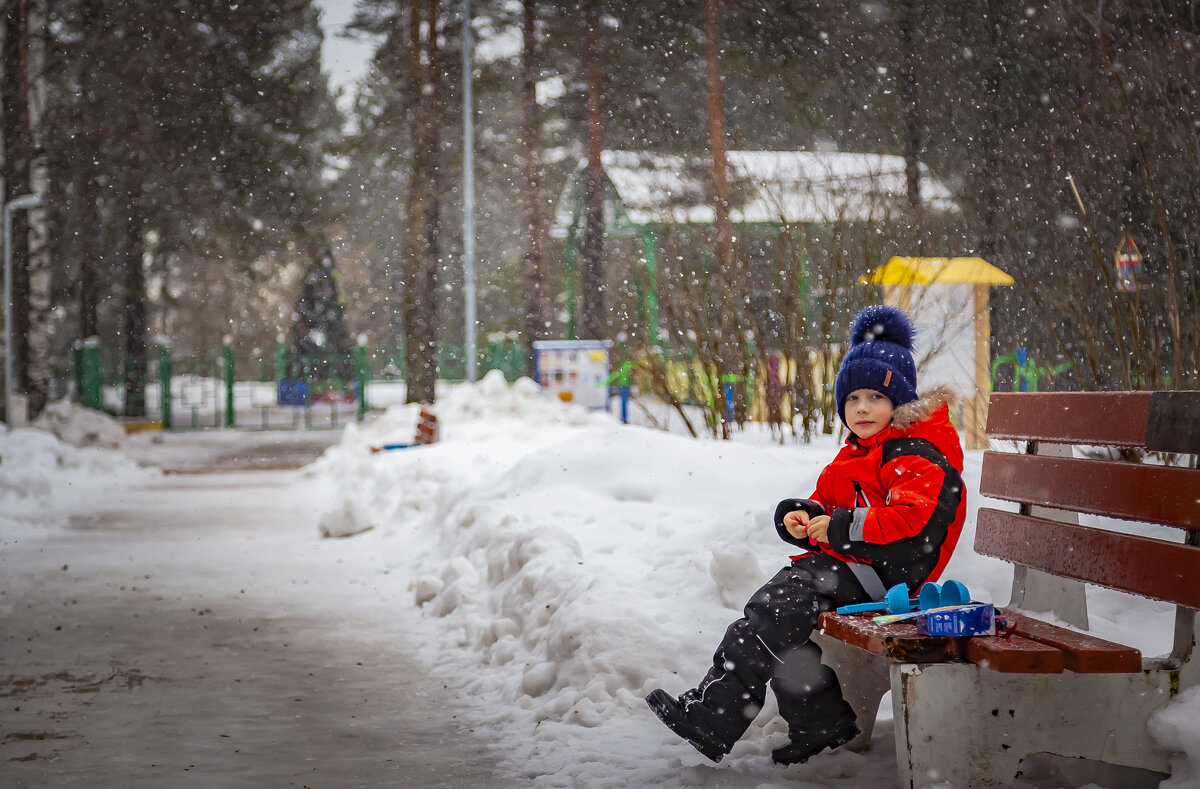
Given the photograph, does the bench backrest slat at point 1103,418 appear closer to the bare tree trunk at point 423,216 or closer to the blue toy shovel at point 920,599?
the blue toy shovel at point 920,599

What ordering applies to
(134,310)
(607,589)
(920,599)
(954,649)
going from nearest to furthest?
1. (954,649)
2. (920,599)
3. (607,589)
4. (134,310)

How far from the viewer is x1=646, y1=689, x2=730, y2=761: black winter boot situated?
3.33 metres

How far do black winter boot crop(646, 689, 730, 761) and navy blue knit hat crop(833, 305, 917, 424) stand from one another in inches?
39.6

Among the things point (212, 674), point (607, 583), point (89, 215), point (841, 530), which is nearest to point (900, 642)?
point (841, 530)

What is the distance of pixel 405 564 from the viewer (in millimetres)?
7789

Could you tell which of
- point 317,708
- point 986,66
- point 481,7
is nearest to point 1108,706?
point 317,708

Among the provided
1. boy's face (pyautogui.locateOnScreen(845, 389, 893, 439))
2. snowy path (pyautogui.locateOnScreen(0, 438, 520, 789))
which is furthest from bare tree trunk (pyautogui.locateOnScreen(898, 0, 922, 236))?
boy's face (pyautogui.locateOnScreen(845, 389, 893, 439))

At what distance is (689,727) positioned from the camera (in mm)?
3340

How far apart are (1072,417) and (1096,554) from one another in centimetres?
49

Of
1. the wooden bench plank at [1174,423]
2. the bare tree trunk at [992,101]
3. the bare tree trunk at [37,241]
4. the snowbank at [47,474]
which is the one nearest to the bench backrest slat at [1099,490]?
the wooden bench plank at [1174,423]

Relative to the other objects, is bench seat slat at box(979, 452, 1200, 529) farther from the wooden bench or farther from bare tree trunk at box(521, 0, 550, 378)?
bare tree trunk at box(521, 0, 550, 378)

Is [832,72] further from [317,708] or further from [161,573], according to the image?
[317,708]

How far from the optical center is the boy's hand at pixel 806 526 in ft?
10.7

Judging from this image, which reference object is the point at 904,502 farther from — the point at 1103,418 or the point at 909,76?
the point at 909,76
